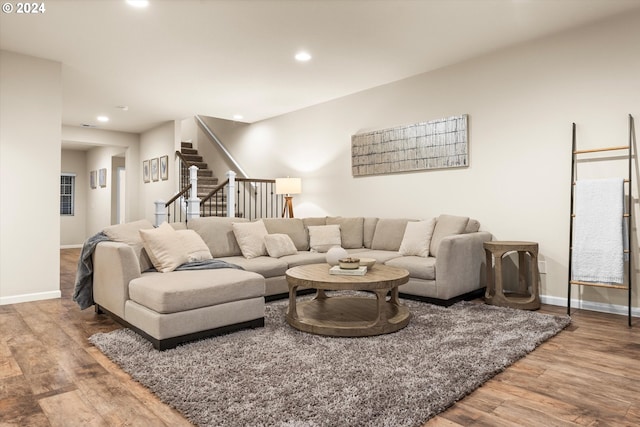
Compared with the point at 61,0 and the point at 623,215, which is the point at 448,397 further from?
the point at 61,0

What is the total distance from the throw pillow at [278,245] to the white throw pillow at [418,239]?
1.25 m

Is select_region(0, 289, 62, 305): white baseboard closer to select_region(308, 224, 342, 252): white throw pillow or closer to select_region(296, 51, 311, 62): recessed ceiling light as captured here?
select_region(308, 224, 342, 252): white throw pillow

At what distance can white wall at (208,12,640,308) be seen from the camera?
3656 millimetres

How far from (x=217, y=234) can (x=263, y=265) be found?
2.32ft

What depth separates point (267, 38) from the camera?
3.96 meters

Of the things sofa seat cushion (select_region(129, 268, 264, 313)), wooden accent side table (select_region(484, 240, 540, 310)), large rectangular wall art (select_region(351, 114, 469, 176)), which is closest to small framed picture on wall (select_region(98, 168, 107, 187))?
large rectangular wall art (select_region(351, 114, 469, 176))

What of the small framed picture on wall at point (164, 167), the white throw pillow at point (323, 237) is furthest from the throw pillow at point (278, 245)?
the small framed picture on wall at point (164, 167)

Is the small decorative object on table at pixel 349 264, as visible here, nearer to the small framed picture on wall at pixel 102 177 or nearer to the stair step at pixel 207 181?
the stair step at pixel 207 181

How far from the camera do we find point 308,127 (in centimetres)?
659

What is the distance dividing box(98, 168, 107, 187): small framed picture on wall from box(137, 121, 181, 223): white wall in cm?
182

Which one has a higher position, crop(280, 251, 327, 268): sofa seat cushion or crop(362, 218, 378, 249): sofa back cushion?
crop(362, 218, 378, 249): sofa back cushion

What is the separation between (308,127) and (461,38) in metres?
3.06

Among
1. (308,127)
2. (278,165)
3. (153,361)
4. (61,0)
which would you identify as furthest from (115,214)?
(153,361)

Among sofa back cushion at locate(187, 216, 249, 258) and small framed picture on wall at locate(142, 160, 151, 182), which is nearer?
sofa back cushion at locate(187, 216, 249, 258)
